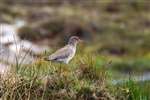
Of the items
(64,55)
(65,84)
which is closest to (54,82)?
(65,84)

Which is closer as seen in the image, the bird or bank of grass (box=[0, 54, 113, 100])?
bank of grass (box=[0, 54, 113, 100])

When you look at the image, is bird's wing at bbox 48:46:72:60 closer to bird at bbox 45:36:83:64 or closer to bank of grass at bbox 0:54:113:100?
bird at bbox 45:36:83:64

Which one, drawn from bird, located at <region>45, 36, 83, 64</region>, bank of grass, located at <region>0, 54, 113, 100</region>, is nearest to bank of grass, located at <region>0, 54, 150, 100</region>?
bank of grass, located at <region>0, 54, 113, 100</region>

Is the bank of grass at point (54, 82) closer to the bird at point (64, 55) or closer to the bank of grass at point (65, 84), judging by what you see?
the bank of grass at point (65, 84)

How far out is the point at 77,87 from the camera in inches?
523

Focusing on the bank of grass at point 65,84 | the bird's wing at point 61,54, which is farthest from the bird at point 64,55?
the bank of grass at point 65,84

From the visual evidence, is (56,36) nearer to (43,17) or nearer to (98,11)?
(43,17)

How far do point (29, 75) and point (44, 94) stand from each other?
354mm

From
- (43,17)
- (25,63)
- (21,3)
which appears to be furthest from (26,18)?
(25,63)

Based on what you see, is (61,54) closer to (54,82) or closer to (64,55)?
(64,55)

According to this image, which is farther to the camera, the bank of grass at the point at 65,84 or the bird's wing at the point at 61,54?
Result: the bird's wing at the point at 61,54

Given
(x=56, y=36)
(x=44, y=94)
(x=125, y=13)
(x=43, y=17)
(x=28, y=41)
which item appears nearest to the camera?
(x=44, y=94)

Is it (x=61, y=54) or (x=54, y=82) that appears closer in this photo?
(x=54, y=82)

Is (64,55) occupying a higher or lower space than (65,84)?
higher
